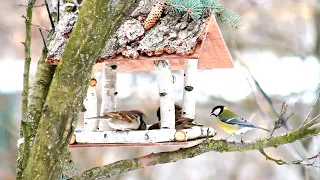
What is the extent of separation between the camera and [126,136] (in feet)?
5.85

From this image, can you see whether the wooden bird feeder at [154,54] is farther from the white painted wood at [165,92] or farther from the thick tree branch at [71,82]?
the thick tree branch at [71,82]

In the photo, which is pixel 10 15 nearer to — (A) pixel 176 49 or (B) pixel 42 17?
(B) pixel 42 17

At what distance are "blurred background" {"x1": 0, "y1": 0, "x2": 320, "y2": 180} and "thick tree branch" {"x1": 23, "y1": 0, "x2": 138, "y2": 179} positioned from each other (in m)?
2.47

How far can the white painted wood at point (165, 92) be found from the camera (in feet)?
6.03

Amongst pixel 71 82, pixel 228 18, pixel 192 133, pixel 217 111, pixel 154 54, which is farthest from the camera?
pixel 217 111

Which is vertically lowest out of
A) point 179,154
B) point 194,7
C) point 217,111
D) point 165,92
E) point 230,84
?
point 179,154

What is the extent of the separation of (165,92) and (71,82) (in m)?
0.66

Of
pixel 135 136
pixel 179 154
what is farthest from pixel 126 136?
pixel 179 154

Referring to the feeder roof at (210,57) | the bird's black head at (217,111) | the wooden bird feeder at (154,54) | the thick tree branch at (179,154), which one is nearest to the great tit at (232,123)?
the bird's black head at (217,111)

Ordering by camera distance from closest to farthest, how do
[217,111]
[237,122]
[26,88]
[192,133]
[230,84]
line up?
[26,88] → [192,133] → [237,122] → [217,111] → [230,84]

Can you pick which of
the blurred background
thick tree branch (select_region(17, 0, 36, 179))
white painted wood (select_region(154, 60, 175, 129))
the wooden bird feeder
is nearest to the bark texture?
the wooden bird feeder

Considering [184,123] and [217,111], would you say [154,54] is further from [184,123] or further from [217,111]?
[217,111]

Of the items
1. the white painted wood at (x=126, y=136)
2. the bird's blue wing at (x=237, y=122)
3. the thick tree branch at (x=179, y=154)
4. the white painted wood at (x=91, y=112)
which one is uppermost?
the bird's blue wing at (x=237, y=122)

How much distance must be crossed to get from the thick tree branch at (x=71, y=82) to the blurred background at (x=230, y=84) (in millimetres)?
2470
